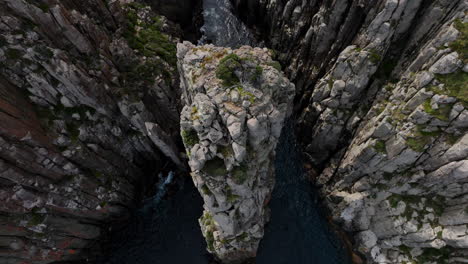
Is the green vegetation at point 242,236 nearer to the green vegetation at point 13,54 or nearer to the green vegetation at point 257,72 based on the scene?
the green vegetation at point 257,72

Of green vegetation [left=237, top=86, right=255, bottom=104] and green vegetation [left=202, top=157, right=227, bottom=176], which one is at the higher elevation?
green vegetation [left=237, top=86, right=255, bottom=104]

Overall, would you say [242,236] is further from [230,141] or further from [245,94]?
[245,94]

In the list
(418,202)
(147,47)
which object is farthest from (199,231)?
(147,47)

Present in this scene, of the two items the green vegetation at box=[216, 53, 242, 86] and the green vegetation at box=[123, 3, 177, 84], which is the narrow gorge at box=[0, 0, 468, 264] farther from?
the green vegetation at box=[123, 3, 177, 84]

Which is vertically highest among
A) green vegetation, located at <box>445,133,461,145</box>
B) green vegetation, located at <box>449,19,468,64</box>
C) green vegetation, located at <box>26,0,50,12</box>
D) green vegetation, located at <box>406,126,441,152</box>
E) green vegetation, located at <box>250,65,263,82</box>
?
green vegetation, located at <box>26,0,50,12</box>

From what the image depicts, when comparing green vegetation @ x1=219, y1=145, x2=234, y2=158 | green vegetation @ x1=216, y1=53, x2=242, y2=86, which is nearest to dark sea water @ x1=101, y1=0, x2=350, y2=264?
green vegetation @ x1=219, y1=145, x2=234, y2=158

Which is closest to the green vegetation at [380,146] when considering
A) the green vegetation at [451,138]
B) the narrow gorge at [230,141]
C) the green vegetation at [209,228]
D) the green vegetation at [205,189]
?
the narrow gorge at [230,141]

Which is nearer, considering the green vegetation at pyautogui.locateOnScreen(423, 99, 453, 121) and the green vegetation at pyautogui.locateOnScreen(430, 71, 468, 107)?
the green vegetation at pyautogui.locateOnScreen(430, 71, 468, 107)
